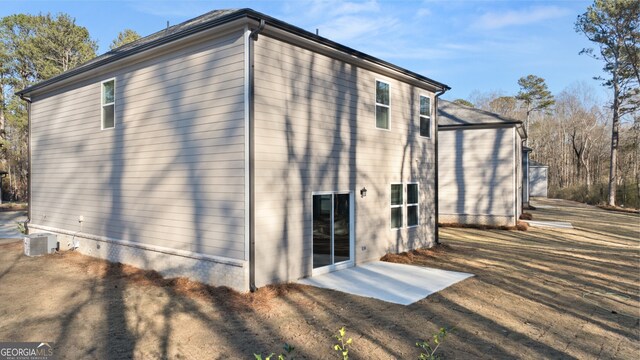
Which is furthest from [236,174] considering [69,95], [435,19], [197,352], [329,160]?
[435,19]

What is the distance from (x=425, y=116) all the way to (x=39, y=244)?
36.3 ft

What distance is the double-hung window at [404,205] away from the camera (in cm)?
1079

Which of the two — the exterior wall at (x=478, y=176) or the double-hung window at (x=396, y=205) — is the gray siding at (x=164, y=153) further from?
the exterior wall at (x=478, y=176)

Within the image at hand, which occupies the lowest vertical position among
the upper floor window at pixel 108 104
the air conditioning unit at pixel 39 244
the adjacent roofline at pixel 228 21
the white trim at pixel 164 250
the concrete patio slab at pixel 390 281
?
the concrete patio slab at pixel 390 281

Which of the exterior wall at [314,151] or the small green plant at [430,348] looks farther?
the exterior wall at [314,151]

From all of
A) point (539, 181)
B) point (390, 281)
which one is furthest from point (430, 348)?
point (539, 181)

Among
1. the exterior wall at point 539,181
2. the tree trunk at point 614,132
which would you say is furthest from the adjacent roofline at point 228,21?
the exterior wall at point 539,181

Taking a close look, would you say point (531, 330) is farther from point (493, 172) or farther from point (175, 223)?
point (493, 172)

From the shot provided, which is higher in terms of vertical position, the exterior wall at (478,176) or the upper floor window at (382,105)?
the upper floor window at (382,105)

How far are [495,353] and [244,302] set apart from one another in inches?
144

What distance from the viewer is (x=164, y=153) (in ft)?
27.3

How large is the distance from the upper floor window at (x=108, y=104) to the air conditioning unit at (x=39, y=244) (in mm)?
3442

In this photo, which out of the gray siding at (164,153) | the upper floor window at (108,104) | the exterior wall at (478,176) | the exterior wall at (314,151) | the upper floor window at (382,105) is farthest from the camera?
the exterior wall at (478,176)

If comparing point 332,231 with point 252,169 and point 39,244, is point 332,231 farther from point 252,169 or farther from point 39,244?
point 39,244
